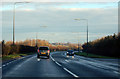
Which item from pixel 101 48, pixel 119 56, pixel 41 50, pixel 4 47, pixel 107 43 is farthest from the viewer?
pixel 101 48

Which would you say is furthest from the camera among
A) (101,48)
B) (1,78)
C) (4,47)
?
(101,48)

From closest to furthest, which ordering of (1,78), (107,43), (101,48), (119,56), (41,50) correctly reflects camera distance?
(1,78), (41,50), (119,56), (107,43), (101,48)

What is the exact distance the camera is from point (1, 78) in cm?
1279

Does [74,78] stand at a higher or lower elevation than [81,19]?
lower

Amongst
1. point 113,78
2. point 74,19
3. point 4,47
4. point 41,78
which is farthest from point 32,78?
point 74,19

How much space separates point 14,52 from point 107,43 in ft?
68.7

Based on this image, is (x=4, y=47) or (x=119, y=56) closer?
(x=4, y=47)

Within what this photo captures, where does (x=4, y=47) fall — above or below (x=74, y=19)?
below

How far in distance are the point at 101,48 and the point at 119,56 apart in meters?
11.9

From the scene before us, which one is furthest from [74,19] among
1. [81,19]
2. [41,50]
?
[41,50]

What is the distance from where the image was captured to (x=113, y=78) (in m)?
13.1

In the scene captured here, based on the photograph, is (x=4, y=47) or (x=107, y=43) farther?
(x=107, y=43)

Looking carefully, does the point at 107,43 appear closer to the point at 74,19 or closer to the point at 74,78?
the point at 74,19

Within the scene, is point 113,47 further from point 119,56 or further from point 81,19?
point 81,19
